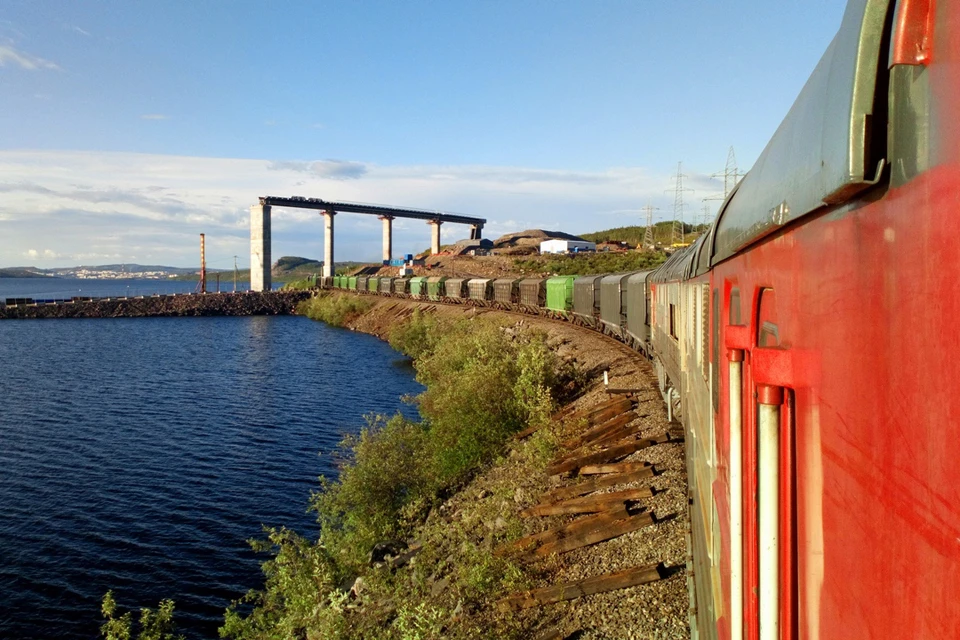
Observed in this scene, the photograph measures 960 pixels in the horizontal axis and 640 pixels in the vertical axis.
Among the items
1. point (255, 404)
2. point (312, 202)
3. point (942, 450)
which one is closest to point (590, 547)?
point (942, 450)

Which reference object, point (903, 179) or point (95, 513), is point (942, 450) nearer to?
point (903, 179)

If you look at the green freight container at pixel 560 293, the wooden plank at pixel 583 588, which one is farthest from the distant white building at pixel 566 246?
the wooden plank at pixel 583 588

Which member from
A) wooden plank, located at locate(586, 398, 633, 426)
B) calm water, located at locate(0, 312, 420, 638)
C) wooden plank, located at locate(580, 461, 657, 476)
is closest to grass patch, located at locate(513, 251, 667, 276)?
calm water, located at locate(0, 312, 420, 638)

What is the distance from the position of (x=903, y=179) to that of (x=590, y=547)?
357 inches

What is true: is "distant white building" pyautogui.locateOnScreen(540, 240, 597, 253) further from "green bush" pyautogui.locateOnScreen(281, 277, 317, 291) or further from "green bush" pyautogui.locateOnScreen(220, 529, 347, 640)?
"green bush" pyautogui.locateOnScreen(220, 529, 347, 640)

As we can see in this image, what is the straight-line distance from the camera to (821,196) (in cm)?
192

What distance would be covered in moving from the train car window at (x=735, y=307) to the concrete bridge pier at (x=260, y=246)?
97048mm

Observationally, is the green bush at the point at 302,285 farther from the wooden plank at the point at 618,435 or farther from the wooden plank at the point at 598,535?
the wooden plank at the point at 598,535

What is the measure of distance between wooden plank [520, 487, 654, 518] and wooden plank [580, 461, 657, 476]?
30.2 inches

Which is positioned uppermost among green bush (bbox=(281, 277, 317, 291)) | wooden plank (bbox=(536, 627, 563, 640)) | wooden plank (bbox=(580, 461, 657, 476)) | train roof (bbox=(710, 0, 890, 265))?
green bush (bbox=(281, 277, 317, 291))

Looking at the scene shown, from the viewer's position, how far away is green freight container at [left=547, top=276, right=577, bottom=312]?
123ft

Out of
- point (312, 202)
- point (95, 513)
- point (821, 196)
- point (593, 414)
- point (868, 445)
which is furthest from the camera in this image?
point (312, 202)

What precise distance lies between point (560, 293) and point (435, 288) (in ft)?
94.8

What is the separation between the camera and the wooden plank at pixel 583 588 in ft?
27.1
